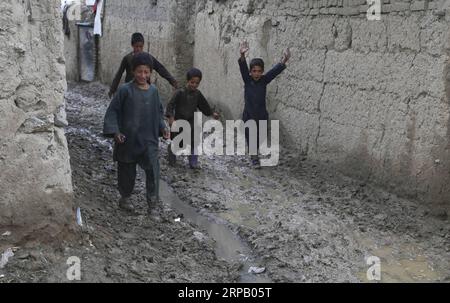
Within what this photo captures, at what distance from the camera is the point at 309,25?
20.1ft

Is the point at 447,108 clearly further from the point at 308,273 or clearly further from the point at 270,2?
the point at 270,2

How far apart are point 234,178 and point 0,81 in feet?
10.5

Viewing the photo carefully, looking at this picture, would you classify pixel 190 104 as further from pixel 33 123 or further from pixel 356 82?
pixel 33 123

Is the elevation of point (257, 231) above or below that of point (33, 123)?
below

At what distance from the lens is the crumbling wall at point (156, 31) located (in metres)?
9.32

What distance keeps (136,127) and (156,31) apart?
232 inches

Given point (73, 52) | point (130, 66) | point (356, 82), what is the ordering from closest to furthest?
point (356, 82), point (130, 66), point (73, 52)

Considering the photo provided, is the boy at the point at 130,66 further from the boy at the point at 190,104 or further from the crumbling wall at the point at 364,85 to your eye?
the crumbling wall at the point at 364,85

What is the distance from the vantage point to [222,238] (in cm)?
435

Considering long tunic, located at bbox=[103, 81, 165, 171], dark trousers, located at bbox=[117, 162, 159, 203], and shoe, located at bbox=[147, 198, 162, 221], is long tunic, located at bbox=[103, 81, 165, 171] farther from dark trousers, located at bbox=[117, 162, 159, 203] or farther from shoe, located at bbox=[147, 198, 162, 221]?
shoe, located at bbox=[147, 198, 162, 221]

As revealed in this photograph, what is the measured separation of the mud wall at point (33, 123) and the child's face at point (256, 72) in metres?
3.34

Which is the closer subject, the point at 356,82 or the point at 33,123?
the point at 33,123

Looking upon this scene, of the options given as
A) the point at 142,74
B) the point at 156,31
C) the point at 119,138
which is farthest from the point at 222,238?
the point at 156,31
